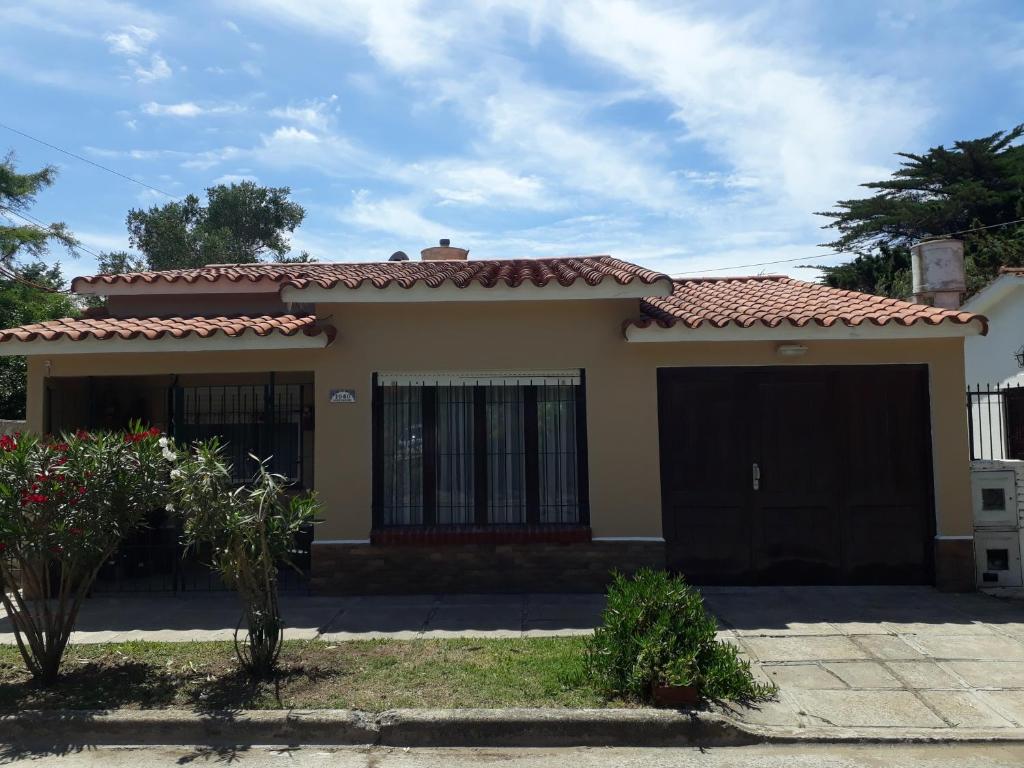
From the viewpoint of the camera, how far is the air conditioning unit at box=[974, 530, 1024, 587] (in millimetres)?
8023

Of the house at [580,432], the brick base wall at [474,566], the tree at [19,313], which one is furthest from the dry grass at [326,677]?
the tree at [19,313]

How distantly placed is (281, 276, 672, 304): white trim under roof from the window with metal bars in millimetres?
964

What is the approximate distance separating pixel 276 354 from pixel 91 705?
13.0 feet

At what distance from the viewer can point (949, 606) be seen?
742 centimetres

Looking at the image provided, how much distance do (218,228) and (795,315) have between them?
35857 mm

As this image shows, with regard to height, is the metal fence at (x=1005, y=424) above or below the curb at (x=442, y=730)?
above

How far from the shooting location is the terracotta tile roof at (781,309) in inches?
303

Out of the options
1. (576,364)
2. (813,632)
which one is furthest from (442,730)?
(576,364)

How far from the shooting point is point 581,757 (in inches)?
181

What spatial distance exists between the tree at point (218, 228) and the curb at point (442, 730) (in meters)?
32.7

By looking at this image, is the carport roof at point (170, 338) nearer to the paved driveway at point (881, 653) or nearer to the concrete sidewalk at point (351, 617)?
the concrete sidewalk at point (351, 617)

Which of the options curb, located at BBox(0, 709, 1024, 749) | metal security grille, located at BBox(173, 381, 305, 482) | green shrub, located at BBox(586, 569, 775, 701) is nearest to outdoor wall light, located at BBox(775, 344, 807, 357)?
green shrub, located at BBox(586, 569, 775, 701)

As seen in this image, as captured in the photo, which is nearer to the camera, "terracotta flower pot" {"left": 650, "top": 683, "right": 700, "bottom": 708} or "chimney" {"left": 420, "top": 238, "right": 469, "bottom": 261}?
"terracotta flower pot" {"left": 650, "top": 683, "right": 700, "bottom": 708}

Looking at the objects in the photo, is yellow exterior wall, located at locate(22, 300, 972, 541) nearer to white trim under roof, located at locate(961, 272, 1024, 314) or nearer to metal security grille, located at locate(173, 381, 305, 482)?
metal security grille, located at locate(173, 381, 305, 482)
